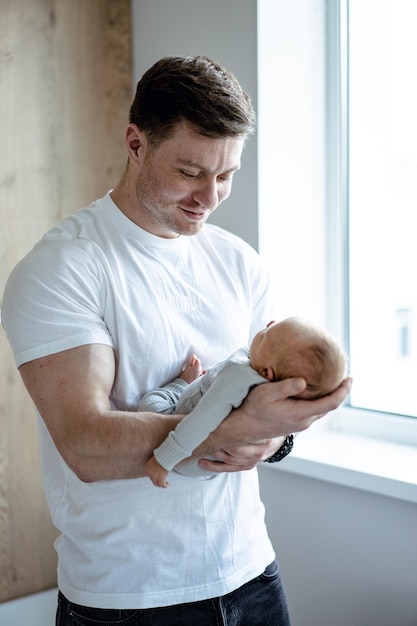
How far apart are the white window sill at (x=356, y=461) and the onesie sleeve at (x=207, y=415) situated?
29.8 inches

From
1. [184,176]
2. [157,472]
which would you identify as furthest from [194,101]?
[157,472]

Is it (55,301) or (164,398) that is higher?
(55,301)

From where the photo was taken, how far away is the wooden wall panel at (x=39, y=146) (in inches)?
91.1

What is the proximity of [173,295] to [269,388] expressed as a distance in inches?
13.7

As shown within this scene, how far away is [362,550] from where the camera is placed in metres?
1.94

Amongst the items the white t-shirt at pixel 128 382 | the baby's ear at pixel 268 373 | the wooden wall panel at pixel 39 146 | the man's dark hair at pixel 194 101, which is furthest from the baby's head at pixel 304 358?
the wooden wall panel at pixel 39 146

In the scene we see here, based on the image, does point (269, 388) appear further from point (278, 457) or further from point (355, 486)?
point (355, 486)

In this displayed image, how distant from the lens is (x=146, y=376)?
4.57 ft

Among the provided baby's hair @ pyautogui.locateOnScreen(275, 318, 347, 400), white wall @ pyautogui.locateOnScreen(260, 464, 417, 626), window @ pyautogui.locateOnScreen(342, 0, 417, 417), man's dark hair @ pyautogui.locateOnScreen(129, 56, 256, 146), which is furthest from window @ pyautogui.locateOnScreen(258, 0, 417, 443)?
baby's hair @ pyautogui.locateOnScreen(275, 318, 347, 400)

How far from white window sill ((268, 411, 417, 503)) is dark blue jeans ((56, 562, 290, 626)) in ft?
1.50

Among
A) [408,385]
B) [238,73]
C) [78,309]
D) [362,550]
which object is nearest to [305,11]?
[238,73]

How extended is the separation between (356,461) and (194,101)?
1082mm

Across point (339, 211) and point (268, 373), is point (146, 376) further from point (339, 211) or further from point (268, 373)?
Answer: point (339, 211)

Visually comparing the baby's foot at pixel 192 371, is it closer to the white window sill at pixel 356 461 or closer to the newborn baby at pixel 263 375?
the newborn baby at pixel 263 375
